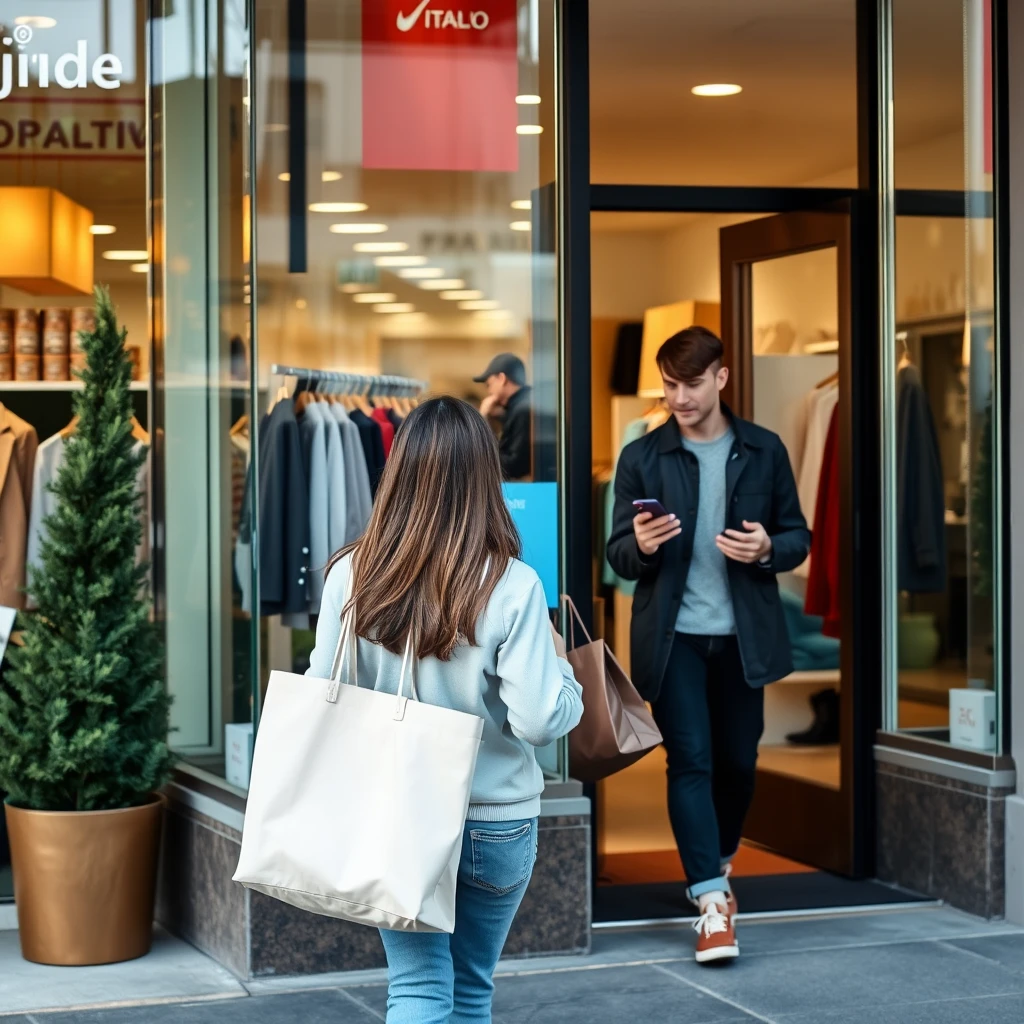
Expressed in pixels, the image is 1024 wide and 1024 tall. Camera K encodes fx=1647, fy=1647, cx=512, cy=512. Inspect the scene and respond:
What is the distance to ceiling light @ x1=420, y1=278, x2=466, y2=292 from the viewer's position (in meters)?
5.33

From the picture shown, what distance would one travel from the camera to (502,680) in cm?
282

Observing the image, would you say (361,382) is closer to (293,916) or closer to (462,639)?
(293,916)

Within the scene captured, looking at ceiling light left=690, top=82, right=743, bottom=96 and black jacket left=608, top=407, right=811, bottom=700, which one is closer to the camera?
black jacket left=608, top=407, right=811, bottom=700

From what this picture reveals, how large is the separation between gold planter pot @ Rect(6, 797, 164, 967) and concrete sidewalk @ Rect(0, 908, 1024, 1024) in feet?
0.26

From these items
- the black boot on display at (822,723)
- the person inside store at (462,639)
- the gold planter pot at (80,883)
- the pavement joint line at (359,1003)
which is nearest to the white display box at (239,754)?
the gold planter pot at (80,883)

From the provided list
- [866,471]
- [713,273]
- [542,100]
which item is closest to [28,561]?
[542,100]

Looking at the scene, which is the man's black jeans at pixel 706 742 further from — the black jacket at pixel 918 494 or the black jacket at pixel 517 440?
the black jacket at pixel 918 494

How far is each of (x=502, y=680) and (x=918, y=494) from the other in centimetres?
335

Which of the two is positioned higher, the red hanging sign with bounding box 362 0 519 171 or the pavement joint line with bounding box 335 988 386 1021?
the red hanging sign with bounding box 362 0 519 171

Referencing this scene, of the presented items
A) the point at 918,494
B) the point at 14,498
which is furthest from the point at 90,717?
the point at 918,494

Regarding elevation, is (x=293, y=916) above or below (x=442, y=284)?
below

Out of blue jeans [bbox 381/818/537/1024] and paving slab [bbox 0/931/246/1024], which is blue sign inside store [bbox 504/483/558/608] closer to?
paving slab [bbox 0/931/246/1024]

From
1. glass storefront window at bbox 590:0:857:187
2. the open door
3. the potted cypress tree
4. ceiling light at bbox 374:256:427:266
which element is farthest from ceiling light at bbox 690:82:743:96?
the potted cypress tree

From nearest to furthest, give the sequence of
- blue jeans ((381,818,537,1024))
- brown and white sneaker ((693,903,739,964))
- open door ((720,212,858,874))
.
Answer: blue jeans ((381,818,537,1024)), brown and white sneaker ((693,903,739,964)), open door ((720,212,858,874))
